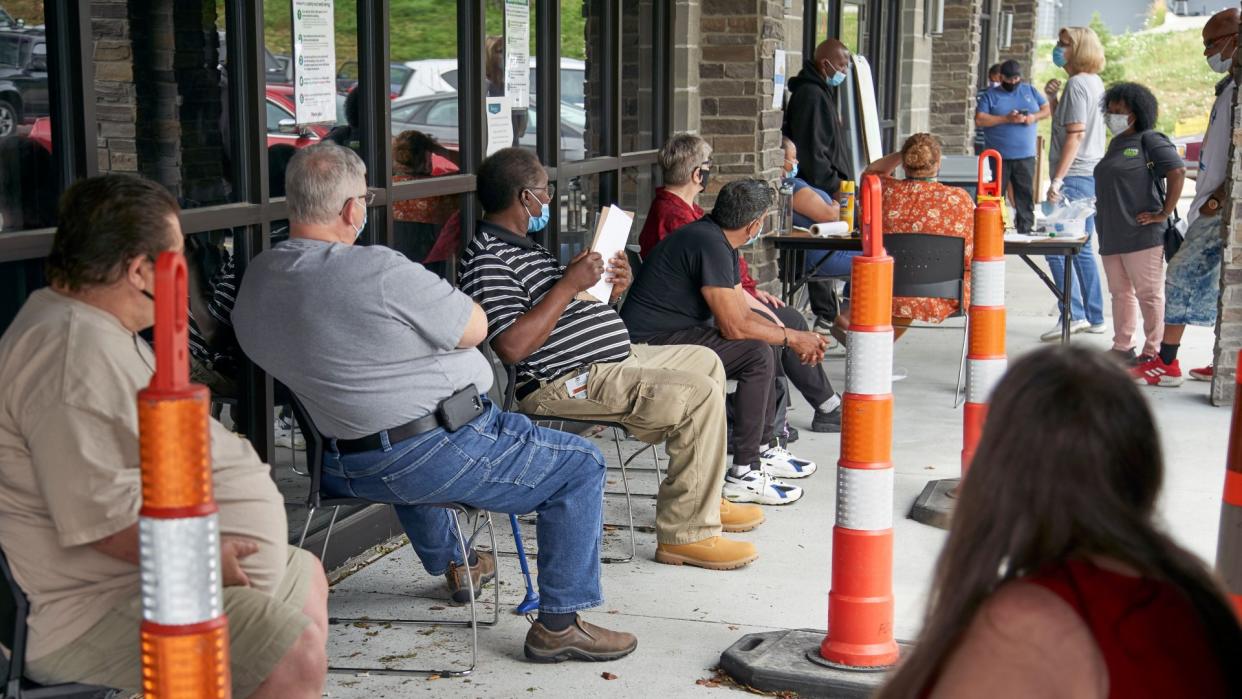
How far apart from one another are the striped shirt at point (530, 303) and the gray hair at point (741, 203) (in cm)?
79

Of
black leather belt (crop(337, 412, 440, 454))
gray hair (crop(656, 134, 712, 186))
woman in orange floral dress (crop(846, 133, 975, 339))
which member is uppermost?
gray hair (crop(656, 134, 712, 186))

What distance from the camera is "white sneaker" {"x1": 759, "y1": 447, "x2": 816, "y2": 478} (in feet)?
19.5

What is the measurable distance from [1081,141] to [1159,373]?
325 cm

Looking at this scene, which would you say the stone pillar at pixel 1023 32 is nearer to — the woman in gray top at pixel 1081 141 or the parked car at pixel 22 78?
the woman in gray top at pixel 1081 141

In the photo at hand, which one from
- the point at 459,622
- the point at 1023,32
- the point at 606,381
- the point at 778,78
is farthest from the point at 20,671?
the point at 1023,32

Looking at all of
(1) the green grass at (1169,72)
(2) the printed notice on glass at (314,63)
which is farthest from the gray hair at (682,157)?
(1) the green grass at (1169,72)

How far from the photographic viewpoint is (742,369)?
548 centimetres

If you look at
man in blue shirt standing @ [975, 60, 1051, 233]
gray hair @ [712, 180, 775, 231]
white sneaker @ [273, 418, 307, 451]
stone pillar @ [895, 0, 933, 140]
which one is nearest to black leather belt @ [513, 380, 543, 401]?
white sneaker @ [273, 418, 307, 451]

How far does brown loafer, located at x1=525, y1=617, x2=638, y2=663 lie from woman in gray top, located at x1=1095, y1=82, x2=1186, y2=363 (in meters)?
5.09

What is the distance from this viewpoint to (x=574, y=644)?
12.9ft

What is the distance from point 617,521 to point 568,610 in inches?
57.2

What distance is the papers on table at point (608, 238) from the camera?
4711 mm

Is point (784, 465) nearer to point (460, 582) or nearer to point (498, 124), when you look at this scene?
point (498, 124)

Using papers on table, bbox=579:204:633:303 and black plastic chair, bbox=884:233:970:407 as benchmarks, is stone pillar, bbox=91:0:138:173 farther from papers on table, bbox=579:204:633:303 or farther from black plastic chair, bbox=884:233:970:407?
black plastic chair, bbox=884:233:970:407
